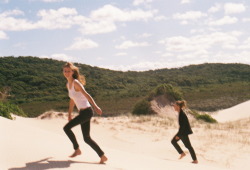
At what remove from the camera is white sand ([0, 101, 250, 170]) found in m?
5.69

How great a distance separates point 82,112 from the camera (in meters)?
5.75

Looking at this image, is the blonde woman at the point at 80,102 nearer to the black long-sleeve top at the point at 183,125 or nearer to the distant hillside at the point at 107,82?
the black long-sleeve top at the point at 183,125

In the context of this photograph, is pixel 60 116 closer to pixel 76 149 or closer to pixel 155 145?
pixel 155 145

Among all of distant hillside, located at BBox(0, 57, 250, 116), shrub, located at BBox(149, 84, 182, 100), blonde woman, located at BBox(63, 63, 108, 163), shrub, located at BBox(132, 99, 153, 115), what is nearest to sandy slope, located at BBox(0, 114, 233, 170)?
blonde woman, located at BBox(63, 63, 108, 163)

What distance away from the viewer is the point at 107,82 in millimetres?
79375

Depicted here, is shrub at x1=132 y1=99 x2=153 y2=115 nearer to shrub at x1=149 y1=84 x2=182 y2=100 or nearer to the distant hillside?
shrub at x1=149 y1=84 x2=182 y2=100

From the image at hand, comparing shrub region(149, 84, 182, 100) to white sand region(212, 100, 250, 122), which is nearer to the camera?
shrub region(149, 84, 182, 100)

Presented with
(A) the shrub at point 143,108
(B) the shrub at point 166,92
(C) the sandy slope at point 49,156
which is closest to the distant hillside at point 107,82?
(B) the shrub at point 166,92

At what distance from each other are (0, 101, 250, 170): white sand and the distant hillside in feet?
100

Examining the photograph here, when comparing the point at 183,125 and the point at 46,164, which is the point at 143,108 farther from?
the point at 46,164

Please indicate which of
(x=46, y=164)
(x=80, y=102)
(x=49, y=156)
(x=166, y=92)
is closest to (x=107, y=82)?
(x=166, y=92)

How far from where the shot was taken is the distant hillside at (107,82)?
185 feet

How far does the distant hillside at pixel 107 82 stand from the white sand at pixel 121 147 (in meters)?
30.6

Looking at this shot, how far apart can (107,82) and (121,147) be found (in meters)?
67.6
